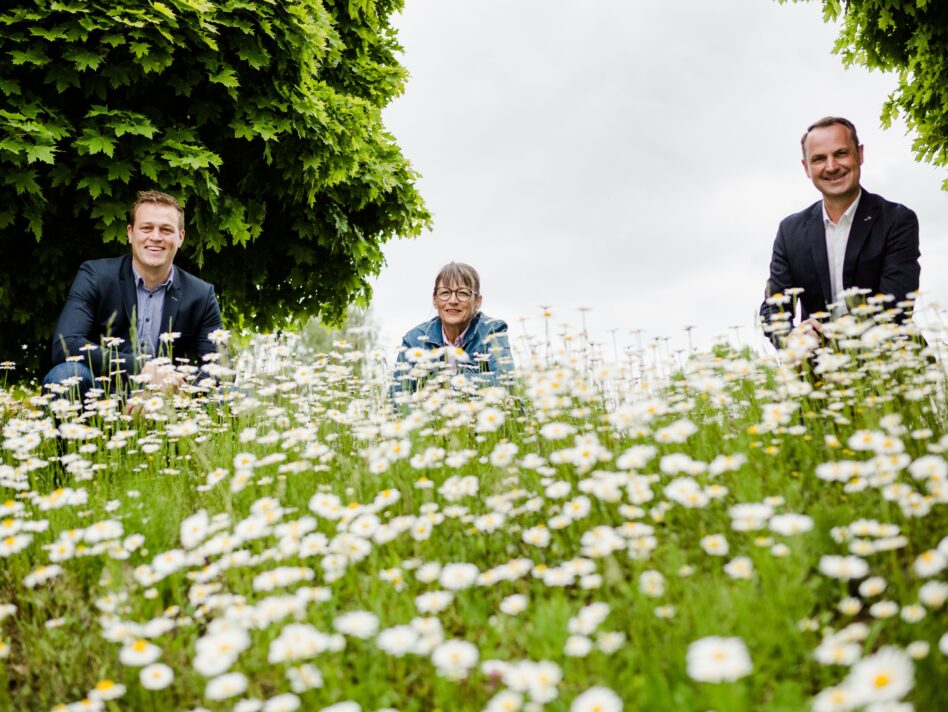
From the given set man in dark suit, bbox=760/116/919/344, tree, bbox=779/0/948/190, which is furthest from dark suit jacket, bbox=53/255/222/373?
tree, bbox=779/0/948/190

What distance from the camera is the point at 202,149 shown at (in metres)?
7.50

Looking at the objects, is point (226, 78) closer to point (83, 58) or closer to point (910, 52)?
point (83, 58)

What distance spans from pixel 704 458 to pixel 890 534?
1016mm

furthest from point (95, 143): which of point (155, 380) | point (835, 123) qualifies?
point (835, 123)

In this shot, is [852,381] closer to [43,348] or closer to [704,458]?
[704,458]

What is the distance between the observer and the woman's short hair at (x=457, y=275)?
5.59m

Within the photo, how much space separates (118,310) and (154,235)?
650 millimetres

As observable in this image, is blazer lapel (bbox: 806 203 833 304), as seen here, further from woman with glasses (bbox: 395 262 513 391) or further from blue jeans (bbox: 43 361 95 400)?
blue jeans (bbox: 43 361 95 400)

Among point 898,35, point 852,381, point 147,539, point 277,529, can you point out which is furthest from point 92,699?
point 898,35

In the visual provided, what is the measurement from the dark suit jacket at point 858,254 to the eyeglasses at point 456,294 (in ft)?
6.89

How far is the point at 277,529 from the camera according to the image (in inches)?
102

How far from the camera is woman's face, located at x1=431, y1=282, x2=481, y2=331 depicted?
557 centimetres

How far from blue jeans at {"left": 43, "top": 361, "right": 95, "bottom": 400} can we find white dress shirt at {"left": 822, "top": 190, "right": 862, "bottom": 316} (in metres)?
4.91

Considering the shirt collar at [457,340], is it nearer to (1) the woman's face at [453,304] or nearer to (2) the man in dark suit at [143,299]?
(1) the woman's face at [453,304]
